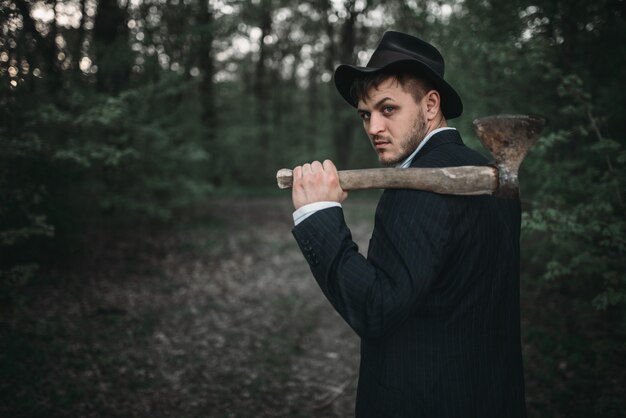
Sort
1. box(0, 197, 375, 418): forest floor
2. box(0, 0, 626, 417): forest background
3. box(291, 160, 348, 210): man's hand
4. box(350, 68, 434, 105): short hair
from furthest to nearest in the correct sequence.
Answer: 1. box(0, 197, 375, 418): forest floor
2. box(0, 0, 626, 417): forest background
3. box(350, 68, 434, 105): short hair
4. box(291, 160, 348, 210): man's hand

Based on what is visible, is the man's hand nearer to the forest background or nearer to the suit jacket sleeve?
the suit jacket sleeve

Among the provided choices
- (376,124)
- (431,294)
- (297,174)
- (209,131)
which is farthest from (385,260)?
(209,131)

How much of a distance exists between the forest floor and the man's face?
3.51 m

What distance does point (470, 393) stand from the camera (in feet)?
5.27

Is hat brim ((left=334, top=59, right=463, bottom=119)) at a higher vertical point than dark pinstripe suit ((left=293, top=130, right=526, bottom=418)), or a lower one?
higher

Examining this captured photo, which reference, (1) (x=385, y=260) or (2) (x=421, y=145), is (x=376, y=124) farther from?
(1) (x=385, y=260)

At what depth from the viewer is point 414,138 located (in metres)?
1.82

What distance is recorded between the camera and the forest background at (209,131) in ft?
13.4

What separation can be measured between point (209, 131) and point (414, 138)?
10376 mm

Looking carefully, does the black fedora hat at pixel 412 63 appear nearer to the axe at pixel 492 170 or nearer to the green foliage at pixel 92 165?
the axe at pixel 492 170

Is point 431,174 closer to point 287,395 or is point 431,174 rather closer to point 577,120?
point 287,395

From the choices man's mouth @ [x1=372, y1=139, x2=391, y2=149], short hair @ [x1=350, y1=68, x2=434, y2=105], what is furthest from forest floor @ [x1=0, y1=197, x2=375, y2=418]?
short hair @ [x1=350, y1=68, x2=434, y2=105]

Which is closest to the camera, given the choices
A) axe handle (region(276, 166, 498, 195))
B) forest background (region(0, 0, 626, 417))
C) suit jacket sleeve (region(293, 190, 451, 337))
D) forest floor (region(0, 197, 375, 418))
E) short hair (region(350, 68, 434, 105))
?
suit jacket sleeve (region(293, 190, 451, 337))

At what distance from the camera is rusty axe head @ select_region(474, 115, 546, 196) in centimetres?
156
